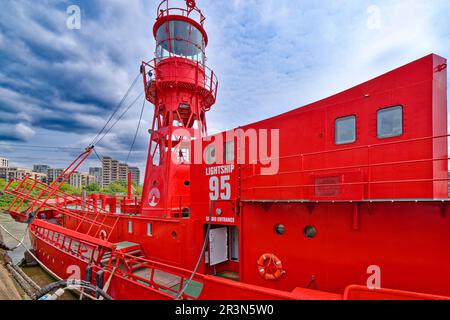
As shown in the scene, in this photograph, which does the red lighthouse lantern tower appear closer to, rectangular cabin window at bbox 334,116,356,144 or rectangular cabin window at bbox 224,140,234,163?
rectangular cabin window at bbox 224,140,234,163

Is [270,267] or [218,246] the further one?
[218,246]

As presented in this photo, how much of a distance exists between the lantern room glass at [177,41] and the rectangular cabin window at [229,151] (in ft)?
23.5

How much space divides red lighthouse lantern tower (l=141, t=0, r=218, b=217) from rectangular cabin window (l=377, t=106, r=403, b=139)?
346 inches

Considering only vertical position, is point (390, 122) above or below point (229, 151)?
above

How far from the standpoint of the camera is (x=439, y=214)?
13.5ft

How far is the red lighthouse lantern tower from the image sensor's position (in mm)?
11516

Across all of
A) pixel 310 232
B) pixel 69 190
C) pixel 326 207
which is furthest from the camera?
pixel 69 190

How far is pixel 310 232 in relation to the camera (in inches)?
218

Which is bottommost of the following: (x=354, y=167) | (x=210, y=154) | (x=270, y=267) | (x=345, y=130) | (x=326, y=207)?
(x=270, y=267)

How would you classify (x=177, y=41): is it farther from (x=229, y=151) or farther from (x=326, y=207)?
(x=326, y=207)

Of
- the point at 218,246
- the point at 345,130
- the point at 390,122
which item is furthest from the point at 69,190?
the point at 390,122

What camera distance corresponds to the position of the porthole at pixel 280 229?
5954 millimetres

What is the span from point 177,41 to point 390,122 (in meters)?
11.1
